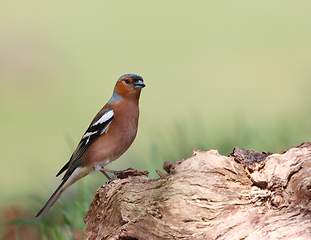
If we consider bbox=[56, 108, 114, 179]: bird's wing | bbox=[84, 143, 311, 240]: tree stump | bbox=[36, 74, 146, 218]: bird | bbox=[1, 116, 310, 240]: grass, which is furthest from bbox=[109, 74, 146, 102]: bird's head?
bbox=[84, 143, 311, 240]: tree stump

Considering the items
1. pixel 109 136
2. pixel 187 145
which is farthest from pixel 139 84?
pixel 187 145

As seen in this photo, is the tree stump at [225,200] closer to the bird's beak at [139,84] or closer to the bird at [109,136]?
the bird at [109,136]

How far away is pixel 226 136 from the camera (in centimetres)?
530

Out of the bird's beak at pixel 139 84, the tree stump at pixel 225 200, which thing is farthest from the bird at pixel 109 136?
the tree stump at pixel 225 200

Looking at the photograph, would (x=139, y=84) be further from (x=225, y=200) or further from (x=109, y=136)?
(x=225, y=200)

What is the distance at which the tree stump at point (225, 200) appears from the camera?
7.20 feet

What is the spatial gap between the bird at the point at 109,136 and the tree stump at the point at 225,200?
1.02m

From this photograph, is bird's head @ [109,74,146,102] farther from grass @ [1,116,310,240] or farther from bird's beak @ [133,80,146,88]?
grass @ [1,116,310,240]

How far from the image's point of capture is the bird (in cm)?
363

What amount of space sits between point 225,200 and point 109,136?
1.65m

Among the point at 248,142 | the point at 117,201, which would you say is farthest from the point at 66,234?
the point at 248,142

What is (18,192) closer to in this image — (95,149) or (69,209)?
(69,209)

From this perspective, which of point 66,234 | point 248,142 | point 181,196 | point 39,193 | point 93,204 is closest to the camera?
point 181,196

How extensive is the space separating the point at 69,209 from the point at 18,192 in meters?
1.60
